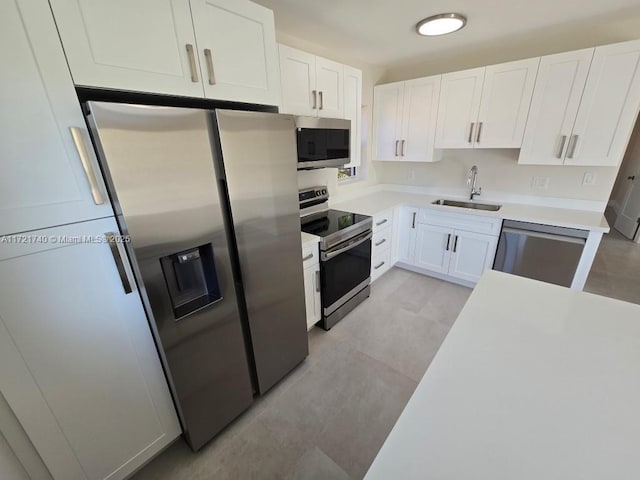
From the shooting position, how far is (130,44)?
3.23ft

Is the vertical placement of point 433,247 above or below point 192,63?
below

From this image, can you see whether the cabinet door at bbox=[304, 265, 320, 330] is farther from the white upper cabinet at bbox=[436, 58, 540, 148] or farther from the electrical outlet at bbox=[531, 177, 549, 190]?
the electrical outlet at bbox=[531, 177, 549, 190]

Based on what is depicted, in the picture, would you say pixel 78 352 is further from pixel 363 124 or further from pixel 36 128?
pixel 363 124

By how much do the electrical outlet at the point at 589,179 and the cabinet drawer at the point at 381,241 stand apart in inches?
70.8

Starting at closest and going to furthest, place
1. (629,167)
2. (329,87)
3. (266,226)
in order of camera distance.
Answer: (266,226) → (329,87) → (629,167)

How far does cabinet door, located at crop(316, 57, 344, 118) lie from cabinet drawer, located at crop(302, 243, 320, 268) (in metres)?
1.09

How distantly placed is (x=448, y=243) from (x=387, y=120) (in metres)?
1.61

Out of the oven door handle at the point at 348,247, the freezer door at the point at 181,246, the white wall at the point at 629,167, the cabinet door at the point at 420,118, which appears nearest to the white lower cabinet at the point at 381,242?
the oven door handle at the point at 348,247

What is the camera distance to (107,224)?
103 centimetres

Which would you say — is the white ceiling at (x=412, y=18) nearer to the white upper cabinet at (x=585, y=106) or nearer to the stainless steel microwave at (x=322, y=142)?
the white upper cabinet at (x=585, y=106)

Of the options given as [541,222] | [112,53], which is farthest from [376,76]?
[112,53]

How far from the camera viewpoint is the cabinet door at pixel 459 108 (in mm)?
2533

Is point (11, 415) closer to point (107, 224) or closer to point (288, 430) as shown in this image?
point (107, 224)

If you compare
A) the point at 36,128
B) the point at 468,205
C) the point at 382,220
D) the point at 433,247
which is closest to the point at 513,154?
the point at 468,205
